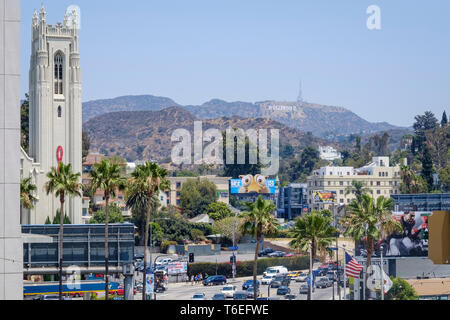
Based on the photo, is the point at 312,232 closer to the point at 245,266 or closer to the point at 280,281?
the point at 280,281

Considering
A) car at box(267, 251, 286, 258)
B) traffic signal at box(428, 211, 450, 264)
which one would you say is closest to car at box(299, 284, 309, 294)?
car at box(267, 251, 286, 258)

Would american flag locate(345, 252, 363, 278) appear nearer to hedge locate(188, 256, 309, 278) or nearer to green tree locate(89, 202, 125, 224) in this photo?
hedge locate(188, 256, 309, 278)

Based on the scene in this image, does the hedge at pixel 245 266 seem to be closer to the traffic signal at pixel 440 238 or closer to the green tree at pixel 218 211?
the green tree at pixel 218 211

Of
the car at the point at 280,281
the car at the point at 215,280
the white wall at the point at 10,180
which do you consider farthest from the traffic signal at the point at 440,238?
the car at the point at 215,280
